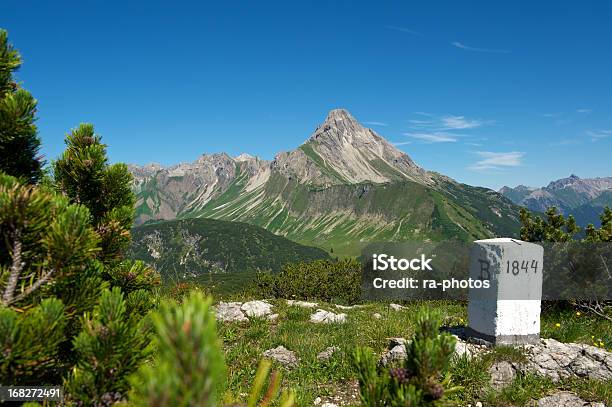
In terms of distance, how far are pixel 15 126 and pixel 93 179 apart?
82cm

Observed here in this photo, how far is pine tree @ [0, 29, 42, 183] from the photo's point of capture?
9.79 feet

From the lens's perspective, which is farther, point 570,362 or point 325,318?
point 325,318

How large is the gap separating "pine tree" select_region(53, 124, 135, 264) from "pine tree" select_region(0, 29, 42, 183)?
0.29 meters

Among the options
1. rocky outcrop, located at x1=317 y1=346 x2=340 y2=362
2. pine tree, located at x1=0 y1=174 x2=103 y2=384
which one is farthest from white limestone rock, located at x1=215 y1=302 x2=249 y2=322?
pine tree, located at x1=0 y1=174 x2=103 y2=384

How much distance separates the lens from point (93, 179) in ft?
12.2

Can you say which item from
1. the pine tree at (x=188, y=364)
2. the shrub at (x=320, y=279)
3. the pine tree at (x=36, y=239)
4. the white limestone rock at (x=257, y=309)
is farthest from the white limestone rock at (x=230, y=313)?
the shrub at (x=320, y=279)

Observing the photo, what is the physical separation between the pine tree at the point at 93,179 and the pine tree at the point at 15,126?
11.3 inches

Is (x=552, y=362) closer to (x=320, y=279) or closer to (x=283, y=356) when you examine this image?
(x=283, y=356)

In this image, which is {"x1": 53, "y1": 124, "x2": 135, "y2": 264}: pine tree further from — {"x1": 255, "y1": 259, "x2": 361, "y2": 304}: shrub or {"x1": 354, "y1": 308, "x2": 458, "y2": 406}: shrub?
{"x1": 255, "y1": 259, "x2": 361, "y2": 304}: shrub

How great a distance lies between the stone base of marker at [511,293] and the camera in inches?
356

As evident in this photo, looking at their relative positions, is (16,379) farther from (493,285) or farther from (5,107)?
(493,285)

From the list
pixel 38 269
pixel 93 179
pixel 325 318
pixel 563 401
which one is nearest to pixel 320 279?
pixel 325 318

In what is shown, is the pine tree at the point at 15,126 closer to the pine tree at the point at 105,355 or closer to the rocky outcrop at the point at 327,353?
the pine tree at the point at 105,355

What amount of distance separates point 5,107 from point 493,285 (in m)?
9.64
